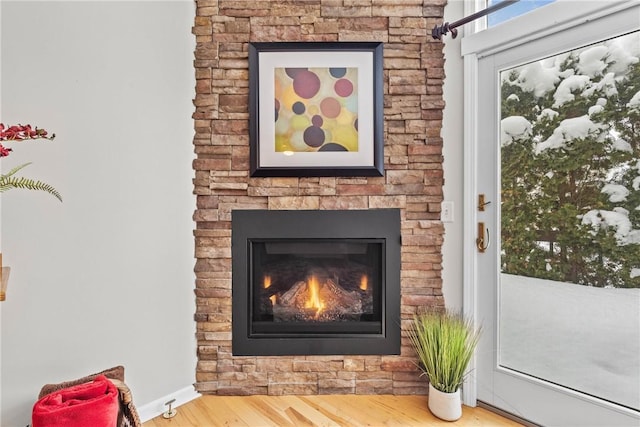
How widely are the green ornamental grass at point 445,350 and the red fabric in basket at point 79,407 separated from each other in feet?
4.59

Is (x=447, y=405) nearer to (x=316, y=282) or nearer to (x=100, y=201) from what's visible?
(x=316, y=282)

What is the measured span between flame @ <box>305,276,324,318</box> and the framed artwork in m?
0.64

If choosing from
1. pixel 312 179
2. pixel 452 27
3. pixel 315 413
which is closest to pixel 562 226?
pixel 452 27

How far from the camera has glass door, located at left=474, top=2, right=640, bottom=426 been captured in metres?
1.42

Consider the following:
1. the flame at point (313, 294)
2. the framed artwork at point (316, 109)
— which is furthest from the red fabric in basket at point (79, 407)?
the framed artwork at point (316, 109)

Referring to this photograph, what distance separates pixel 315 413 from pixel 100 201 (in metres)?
1.48

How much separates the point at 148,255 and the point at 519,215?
1.91m

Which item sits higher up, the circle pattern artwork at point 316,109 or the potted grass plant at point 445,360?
the circle pattern artwork at point 316,109

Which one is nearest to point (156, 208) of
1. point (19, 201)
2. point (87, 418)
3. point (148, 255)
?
point (148, 255)

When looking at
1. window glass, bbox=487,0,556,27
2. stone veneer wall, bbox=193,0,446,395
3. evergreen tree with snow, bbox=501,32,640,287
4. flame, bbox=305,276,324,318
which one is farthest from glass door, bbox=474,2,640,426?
flame, bbox=305,276,324,318

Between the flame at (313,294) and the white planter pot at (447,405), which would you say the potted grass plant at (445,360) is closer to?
the white planter pot at (447,405)

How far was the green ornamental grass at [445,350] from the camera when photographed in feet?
5.39

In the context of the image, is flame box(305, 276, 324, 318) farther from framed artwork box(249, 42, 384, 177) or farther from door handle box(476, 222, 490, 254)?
door handle box(476, 222, 490, 254)

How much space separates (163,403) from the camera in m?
1.71
